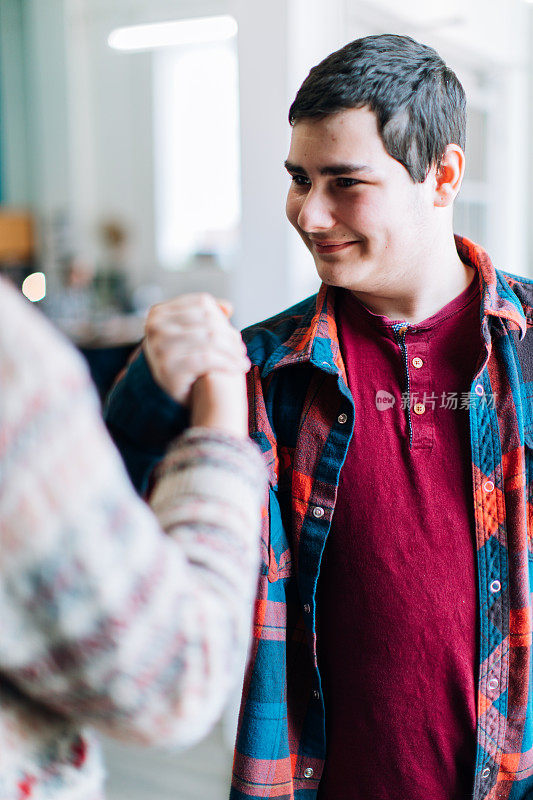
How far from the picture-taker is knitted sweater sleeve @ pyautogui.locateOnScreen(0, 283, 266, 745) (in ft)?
1.48

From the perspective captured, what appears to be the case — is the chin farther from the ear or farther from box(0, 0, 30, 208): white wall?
box(0, 0, 30, 208): white wall

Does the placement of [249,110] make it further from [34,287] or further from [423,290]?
[34,287]

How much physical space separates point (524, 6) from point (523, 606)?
4.23 metres

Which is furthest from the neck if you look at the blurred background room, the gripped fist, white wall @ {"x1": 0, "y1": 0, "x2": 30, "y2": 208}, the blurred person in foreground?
white wall @ {"x1": 0, "y1": 0, "x2": 30, "y2": 208}

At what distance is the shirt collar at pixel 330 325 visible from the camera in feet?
3.67

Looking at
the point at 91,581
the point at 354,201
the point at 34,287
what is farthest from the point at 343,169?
the point at 34,287

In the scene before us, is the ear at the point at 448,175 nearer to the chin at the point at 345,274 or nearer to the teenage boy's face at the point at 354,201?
the teenage boy's face at the point at 354,201

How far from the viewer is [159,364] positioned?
701 millimetres

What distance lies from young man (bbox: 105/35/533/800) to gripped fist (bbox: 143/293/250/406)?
41 centimetres

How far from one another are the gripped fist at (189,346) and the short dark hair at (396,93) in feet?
1.58

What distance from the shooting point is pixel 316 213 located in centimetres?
108

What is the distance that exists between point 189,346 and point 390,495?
53cm

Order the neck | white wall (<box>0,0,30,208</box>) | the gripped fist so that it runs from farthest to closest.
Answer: white wall (<box>0,0,30,208</box>) < the neck < the gripped fist

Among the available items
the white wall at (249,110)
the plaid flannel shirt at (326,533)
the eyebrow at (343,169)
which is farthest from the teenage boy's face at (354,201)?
the white wall at (249,110)
